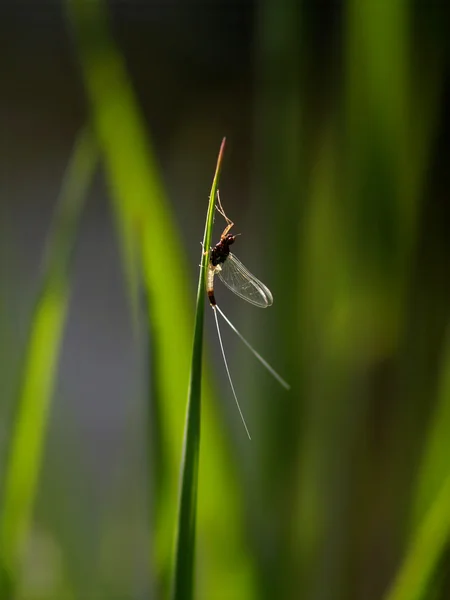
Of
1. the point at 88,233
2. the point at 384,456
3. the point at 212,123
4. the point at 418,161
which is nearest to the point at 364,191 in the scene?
the point at 418,161

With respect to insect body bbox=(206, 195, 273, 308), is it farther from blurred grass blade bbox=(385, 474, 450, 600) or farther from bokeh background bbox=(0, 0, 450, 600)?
blurred grass blade bbox=(385, 474, 450, 600)

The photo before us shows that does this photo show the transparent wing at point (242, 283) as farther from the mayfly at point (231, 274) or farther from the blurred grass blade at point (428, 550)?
the blurred grass blade at point (428, 550)

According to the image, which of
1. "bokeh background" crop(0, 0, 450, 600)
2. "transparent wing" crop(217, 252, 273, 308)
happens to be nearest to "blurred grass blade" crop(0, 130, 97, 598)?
"bokeh background" crop(0, 0, 450, 600)

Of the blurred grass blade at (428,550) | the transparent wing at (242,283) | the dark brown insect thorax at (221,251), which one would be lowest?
the blurred grass blade at (428,550)

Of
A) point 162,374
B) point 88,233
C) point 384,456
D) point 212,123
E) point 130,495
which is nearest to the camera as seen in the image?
point 162,374

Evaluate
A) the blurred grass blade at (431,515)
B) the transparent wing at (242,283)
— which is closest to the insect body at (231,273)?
the transparent wing at (242,283)

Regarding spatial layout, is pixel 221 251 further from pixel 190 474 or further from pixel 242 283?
pixel 190 474

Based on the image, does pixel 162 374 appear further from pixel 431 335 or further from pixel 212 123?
pixel 212 123
